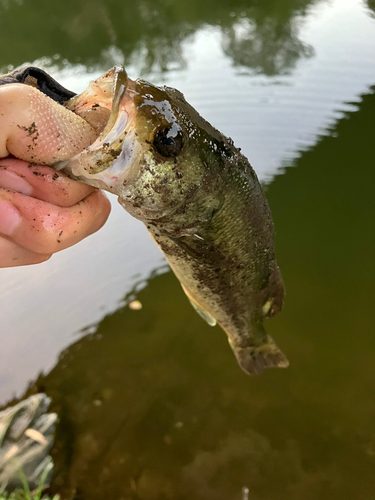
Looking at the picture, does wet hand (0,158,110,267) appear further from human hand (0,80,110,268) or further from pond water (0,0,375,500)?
pond water (0,0,375,500)

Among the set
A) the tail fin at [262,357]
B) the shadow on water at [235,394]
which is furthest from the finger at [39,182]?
the shadow on water at [235,394]

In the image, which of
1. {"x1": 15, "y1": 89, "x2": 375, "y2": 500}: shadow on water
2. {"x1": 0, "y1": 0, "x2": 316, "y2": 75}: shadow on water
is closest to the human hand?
{"x1": 15, "y1": 89, "x2": 375, "y2": 500}: shadow on water

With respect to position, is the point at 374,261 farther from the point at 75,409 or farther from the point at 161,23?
the point at 161,23

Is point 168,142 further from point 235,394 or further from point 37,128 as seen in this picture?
point 235,394

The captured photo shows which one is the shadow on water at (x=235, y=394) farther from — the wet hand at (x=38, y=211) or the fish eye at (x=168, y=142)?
the fish eye at (x=168, y=142)

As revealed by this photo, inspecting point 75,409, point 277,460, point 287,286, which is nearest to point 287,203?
point 287,286

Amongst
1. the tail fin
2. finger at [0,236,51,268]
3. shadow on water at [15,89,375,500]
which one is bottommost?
shadow on water at [15,89,375,500]
